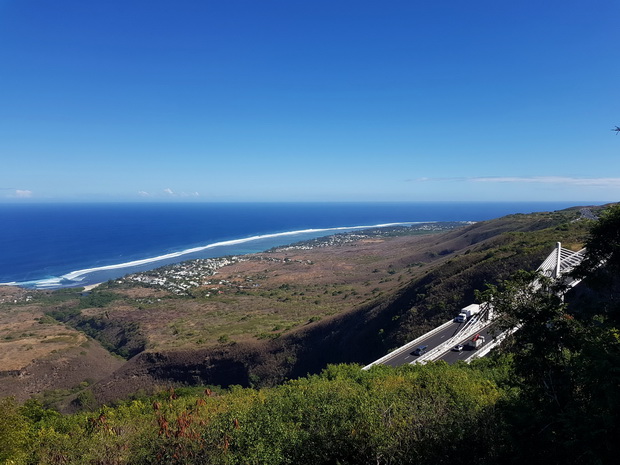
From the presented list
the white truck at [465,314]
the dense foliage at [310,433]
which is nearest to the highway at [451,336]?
the white truck at [465,314]

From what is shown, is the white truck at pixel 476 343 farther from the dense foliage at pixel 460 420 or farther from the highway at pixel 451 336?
the dense foliage at pixel 460 420

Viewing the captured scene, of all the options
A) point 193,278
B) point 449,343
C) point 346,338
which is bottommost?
point 193,278

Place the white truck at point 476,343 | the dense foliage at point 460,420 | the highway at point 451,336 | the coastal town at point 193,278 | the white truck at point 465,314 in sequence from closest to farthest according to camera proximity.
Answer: the dense foliage at point 460,420
the highway at point 451,336
the white truck at point 476,343
the white truck at point 465,314
the coastal town at point 193,278

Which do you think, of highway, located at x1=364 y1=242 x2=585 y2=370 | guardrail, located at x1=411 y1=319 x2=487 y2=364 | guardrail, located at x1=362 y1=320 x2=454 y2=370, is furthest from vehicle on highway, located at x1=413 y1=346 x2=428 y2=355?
guardrail, located at x1=362 y1=320 x2=454 y2=370

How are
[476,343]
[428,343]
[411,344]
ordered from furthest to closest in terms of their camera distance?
[411,344], [428,343], [476,343]

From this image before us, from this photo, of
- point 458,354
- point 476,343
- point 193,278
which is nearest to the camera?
point 458,354

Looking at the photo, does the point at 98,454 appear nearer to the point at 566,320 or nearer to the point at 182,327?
the point at 566,320

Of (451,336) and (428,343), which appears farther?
(451,336)

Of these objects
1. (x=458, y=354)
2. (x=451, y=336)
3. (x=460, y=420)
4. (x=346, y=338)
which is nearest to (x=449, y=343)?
(x=458, y=354)

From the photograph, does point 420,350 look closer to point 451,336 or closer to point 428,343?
point 428,343

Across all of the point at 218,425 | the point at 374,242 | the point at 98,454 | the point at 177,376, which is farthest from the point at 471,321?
the point at 374,242

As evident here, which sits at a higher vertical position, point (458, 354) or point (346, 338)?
point (458, 354)
